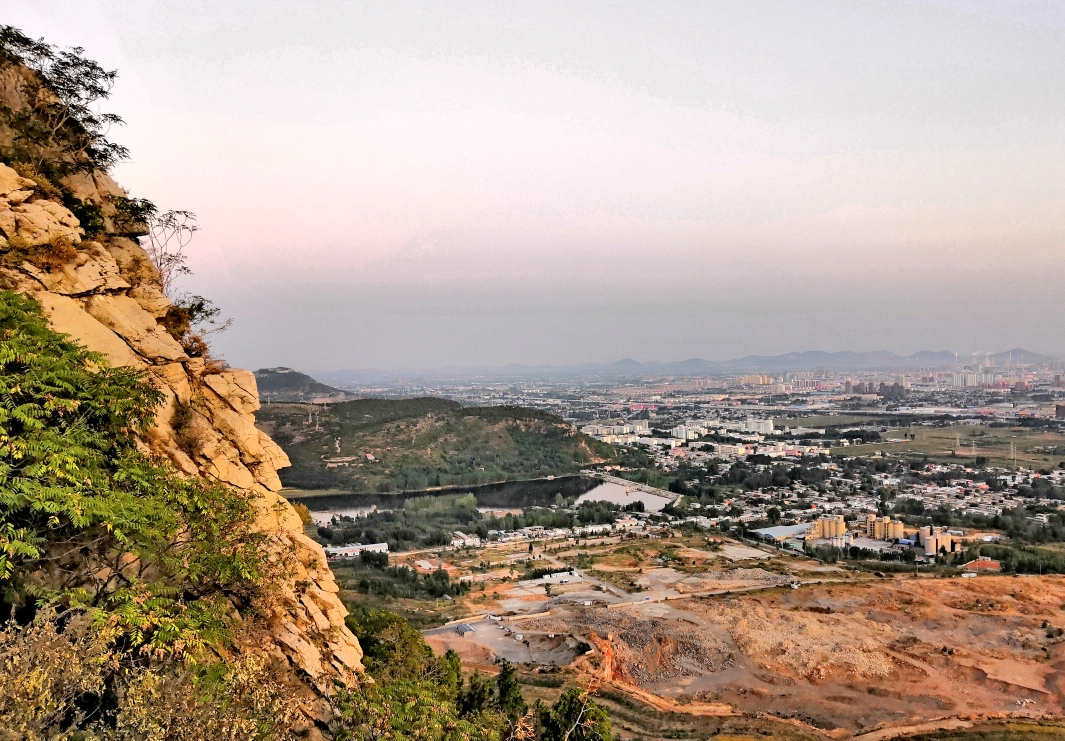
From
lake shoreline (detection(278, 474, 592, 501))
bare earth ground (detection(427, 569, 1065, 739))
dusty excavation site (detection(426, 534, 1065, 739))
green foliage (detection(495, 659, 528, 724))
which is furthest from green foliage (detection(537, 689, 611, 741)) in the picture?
lake shoreline (detection(278, 474, 592, 501))

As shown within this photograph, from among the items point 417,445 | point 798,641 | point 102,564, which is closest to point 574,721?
point 102,564

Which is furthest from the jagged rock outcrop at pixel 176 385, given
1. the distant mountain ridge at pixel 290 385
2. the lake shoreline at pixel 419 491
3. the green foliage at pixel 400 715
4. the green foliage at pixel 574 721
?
the distant mountain ridge at pixel 290 385

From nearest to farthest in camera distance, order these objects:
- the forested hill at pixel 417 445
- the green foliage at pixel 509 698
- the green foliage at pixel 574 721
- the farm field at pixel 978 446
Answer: the green foliage at pixel 574 721 < the green foliage at pixel 509 698 < the forested hill at pixel 417 445 < the farm field at pixel 978 446

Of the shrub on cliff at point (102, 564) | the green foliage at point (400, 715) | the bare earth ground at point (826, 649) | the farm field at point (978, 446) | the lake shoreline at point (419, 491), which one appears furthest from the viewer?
the farm field at point (978, 446)

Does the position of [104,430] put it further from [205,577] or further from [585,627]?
[585,627]

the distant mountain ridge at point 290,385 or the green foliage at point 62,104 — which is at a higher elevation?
the green foliage at point 62,104

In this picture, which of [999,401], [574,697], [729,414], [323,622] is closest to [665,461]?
[729,414]

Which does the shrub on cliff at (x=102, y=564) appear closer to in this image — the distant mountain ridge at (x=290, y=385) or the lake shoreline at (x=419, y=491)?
the lake shoreline at (x=419, y=491)

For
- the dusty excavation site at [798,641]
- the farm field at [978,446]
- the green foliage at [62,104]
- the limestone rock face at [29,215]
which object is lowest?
the farm field at [978,446]
